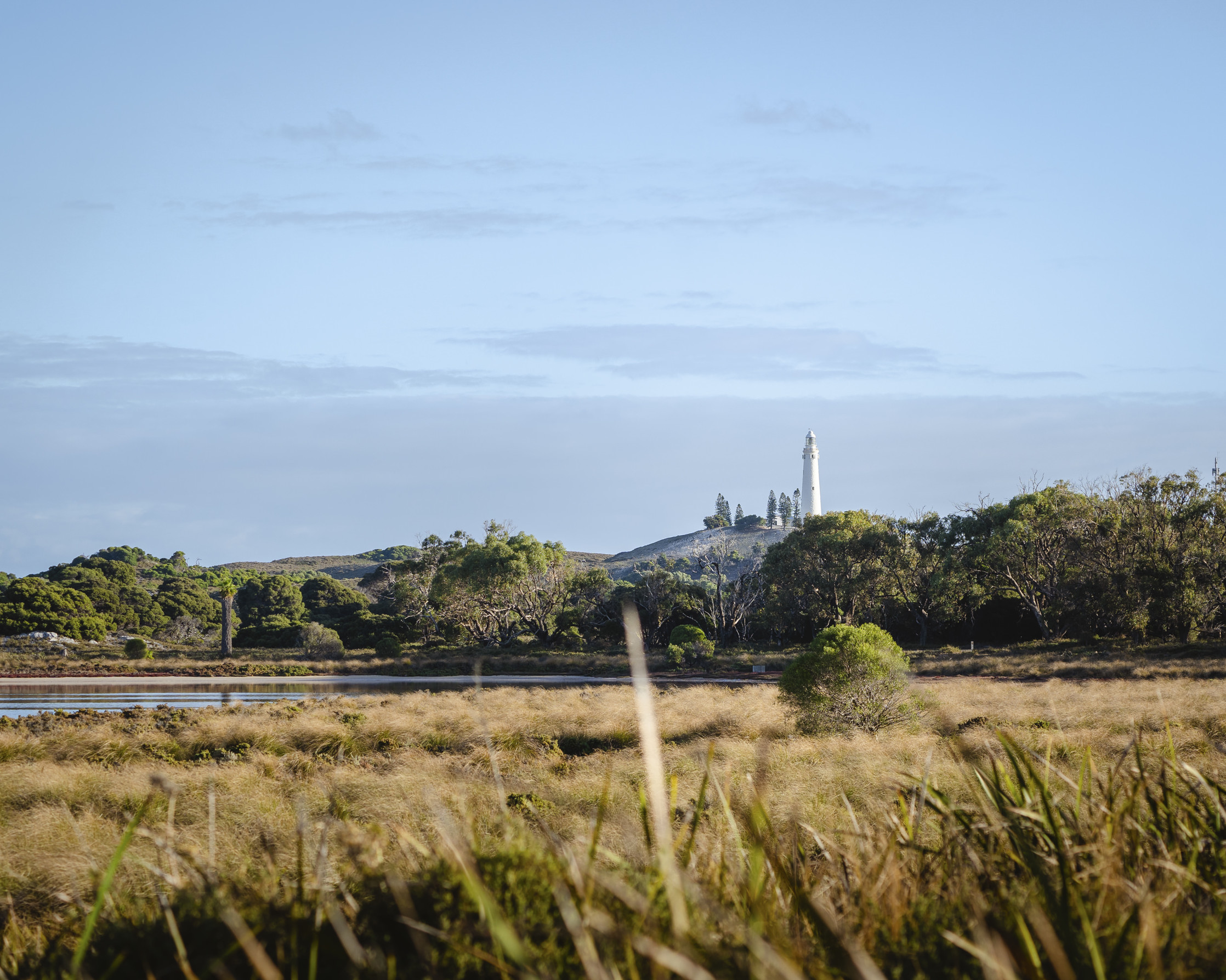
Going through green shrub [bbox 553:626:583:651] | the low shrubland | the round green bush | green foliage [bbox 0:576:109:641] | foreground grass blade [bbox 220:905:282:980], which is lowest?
green shrub [bbox 553:626:583:651]

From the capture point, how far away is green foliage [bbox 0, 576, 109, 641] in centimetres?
5194

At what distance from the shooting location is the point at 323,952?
2.41 m

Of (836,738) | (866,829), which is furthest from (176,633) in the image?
(866,829)

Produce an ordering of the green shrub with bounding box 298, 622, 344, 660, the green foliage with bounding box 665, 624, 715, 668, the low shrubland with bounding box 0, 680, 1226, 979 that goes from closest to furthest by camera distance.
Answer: the low shrubland with bounding box 0, 680, 1226, 979
the green foliage with bounding box 665, 624, 715, 668
the green shrub with bounding box 298, 622, 344, 660

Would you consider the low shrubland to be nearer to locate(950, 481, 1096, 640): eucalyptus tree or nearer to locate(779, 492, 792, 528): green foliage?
locate(950, 481, 1096, 640): eucalyptus tree

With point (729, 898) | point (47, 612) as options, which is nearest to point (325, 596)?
point (47, 612)

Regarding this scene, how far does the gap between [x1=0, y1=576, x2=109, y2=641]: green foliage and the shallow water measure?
17.4 meters

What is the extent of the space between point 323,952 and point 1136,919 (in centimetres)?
207

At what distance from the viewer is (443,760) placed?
44.9ft

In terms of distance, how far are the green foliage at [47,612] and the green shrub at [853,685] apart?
49303 mm

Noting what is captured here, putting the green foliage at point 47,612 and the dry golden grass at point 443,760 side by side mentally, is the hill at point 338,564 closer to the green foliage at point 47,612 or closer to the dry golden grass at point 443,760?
the green foliage at point 47,612

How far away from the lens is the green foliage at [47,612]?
170 feet

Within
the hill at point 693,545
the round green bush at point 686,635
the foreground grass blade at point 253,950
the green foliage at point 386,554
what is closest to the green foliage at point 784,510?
the hill at point 693,545

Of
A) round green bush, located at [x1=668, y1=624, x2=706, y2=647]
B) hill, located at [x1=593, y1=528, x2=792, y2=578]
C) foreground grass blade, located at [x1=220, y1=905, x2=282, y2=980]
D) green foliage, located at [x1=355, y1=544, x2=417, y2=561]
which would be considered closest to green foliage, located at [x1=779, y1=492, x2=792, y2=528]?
hill, located at [x1=593, y1=528, x2=792, y2=578]
